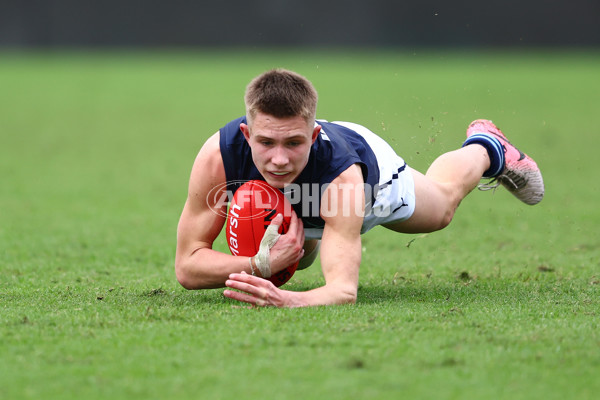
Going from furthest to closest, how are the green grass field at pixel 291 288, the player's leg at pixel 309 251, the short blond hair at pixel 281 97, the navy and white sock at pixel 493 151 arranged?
the navy and white sock at pixel 493 151
the player's leg at pixel 309 251
the short blond hair at pixel 281 97
the green grass field at pixel 291 288

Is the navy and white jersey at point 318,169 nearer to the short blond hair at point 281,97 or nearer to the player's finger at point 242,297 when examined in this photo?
the short blond hair at point 281,97

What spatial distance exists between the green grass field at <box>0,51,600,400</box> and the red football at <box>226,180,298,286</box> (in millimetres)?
391

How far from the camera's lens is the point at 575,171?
1046 centimetres

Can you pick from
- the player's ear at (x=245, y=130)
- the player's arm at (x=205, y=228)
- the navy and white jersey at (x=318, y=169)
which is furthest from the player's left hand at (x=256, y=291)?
the player's ear at (x=245, y=130)

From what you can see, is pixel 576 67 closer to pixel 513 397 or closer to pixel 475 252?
pixel 475 252

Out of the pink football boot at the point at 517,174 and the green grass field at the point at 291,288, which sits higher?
the pink football boot at the point at 517,174

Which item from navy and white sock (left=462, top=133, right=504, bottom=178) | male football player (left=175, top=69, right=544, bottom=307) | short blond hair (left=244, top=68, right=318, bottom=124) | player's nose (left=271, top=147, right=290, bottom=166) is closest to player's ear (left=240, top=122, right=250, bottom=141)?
male football player (left=175, top=69, right=544, bottom=307)

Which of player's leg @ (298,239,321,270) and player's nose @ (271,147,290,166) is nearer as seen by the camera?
player's nose @ (271,147,290,166)

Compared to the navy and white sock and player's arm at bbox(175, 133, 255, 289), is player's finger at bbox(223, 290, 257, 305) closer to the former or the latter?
player's arm at bbox(175, 133, 255, 289)

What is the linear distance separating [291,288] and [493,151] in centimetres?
162

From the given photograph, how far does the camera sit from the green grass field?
3037 mm

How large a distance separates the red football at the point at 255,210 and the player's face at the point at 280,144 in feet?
0.59

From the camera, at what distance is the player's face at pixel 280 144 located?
4090mm

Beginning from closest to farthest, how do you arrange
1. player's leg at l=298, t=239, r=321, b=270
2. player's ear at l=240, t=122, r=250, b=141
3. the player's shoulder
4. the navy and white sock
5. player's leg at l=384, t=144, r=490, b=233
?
1. player's ear at l=240, t=122, r=250, b=141
2. the player's shoulder
3. player's leg at l=298, t=239, r=321, b=270
4. player's leg at l=384, t=144, r=490, b=233
5. the navy and white sock
